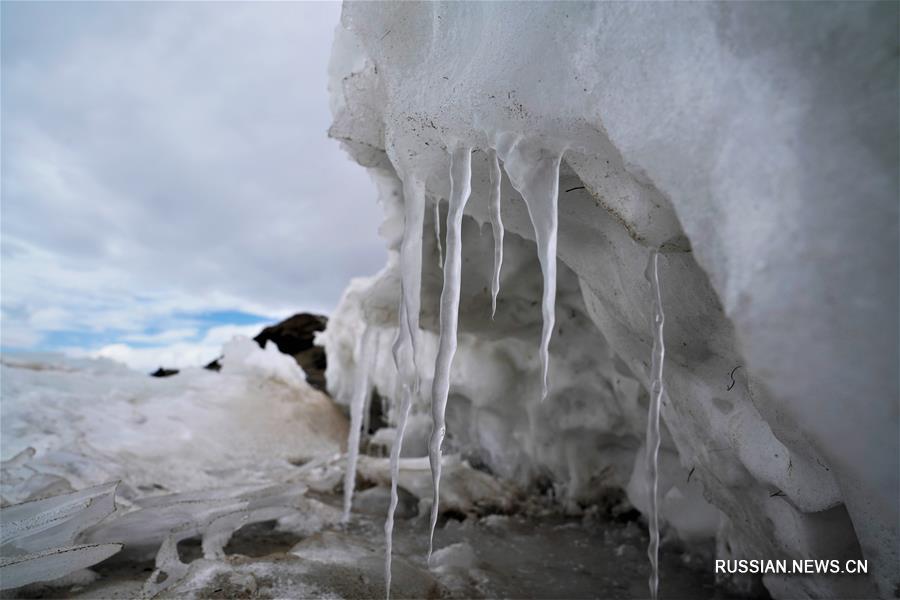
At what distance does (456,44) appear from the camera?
148 cm

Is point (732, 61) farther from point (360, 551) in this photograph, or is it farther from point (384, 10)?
point (360, 551)

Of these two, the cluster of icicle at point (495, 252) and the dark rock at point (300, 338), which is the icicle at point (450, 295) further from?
the dark rock at point (300, 338)

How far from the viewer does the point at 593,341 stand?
339cm

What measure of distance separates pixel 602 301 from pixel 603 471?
2025 mm

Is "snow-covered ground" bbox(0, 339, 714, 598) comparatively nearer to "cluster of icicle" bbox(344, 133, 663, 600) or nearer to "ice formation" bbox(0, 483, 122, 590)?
"ice formation" bbox(0, 483, 122, 590)

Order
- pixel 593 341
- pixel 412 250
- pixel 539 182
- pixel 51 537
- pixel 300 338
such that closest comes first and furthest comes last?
pixel 539 182 → pixel 412 250 → pixel 51 537 → pixel 593 341 → pixel 300 338

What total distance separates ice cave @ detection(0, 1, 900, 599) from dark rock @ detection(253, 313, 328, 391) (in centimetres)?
681

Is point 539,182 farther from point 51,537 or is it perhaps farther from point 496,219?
point 51,537

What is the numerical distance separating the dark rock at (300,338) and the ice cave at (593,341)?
6810mm

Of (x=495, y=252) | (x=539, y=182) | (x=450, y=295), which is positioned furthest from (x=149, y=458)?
(x=539, y=182)

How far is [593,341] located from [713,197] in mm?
2542

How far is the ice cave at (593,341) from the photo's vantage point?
85cm

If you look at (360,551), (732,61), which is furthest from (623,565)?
(732,61)

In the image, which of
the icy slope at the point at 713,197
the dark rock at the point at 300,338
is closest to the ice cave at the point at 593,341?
the icy slope at the point at 713,197
